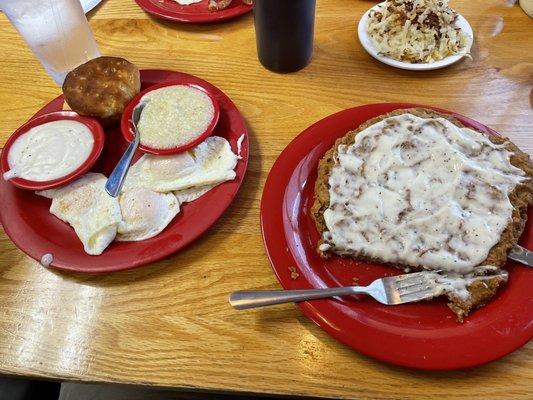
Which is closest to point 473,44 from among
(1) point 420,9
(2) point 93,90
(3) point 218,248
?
(1) point 420,9

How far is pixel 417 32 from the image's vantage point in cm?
155

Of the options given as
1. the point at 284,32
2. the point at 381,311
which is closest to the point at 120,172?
the point at 284,32

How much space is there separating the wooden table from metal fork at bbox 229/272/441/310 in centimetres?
8

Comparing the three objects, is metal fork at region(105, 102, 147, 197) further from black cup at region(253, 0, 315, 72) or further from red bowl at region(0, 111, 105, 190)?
black cup at region(253, 0, 315, 72)

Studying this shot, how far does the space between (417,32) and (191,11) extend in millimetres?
886

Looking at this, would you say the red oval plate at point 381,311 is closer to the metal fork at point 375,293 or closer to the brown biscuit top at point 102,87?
the metal fork at point 375,293

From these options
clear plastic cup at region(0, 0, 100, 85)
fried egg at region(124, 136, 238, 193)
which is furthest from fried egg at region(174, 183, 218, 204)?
clear plastic cup at region(0, 0, 100, 85)

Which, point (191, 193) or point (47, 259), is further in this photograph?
point (191, 193)

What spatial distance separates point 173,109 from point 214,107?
127 millimetres

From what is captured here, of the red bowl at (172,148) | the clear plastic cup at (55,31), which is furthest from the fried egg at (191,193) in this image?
the clear plastic cup at (55,31)

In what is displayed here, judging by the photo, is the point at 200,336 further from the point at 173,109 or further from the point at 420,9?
the point at 420,9

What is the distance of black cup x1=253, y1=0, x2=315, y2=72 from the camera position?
1.36m

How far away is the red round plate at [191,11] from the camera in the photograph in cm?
173

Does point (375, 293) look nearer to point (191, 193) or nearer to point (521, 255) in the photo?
point (521, 255)
